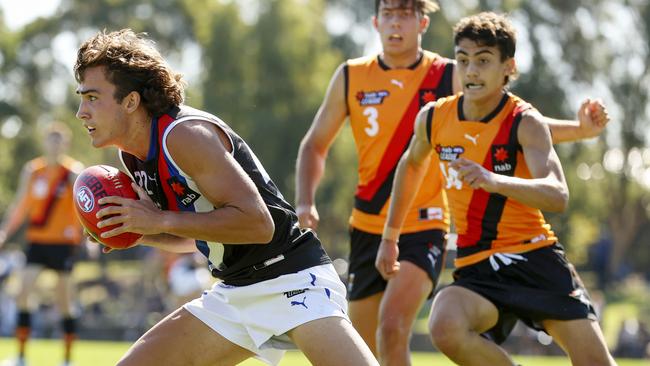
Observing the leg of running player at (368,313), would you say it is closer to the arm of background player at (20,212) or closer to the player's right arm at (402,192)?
the player's right arm at (402,192)

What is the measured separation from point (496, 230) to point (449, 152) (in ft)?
1.78

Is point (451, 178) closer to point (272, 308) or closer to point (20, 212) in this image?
point (272, 308)

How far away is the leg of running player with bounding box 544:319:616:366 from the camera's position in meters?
5.70

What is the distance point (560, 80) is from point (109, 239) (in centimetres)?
3665

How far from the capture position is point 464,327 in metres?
5.85

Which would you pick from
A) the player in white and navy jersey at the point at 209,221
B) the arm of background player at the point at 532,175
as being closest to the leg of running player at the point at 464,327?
the arm of background player at the point at 532,175

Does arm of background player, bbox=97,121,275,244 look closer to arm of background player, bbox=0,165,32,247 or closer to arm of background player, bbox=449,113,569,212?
arm of background player, bbox=449,113,569,212

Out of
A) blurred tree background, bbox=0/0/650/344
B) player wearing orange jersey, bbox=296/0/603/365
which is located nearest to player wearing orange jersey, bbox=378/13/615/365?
player wearing orange jersey, bbox=296/0/603/365

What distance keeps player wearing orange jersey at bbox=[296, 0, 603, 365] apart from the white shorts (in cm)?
168

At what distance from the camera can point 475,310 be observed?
597cm

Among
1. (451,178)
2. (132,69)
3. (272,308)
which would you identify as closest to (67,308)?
(451,178)

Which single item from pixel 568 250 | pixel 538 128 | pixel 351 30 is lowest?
pixel 568 250

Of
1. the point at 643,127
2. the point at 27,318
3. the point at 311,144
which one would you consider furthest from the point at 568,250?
the point at 311,144

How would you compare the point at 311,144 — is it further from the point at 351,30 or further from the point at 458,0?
the point at 351,30
